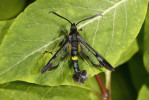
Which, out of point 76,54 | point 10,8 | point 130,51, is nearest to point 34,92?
point 76,54

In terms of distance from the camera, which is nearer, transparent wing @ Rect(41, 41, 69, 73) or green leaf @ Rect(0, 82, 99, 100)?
transparent wing @ Rect(41, 41, 69, 73)

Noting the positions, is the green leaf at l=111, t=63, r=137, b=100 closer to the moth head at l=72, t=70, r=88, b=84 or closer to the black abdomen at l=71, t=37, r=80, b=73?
the black abdomen at l=71, t=37, r=80, b=73

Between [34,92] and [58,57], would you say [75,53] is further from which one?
[34,92]

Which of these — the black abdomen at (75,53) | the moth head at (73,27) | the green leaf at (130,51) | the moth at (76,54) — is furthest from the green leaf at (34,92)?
the green leaf at (130,51)

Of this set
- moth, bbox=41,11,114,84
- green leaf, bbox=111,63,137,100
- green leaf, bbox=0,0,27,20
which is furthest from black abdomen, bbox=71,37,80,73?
green leaf, bbox=111,63,137,100

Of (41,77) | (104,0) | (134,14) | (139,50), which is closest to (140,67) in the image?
(139,50)

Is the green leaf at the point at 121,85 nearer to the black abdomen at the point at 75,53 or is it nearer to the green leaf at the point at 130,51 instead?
the green leaf at the point at 130,51
